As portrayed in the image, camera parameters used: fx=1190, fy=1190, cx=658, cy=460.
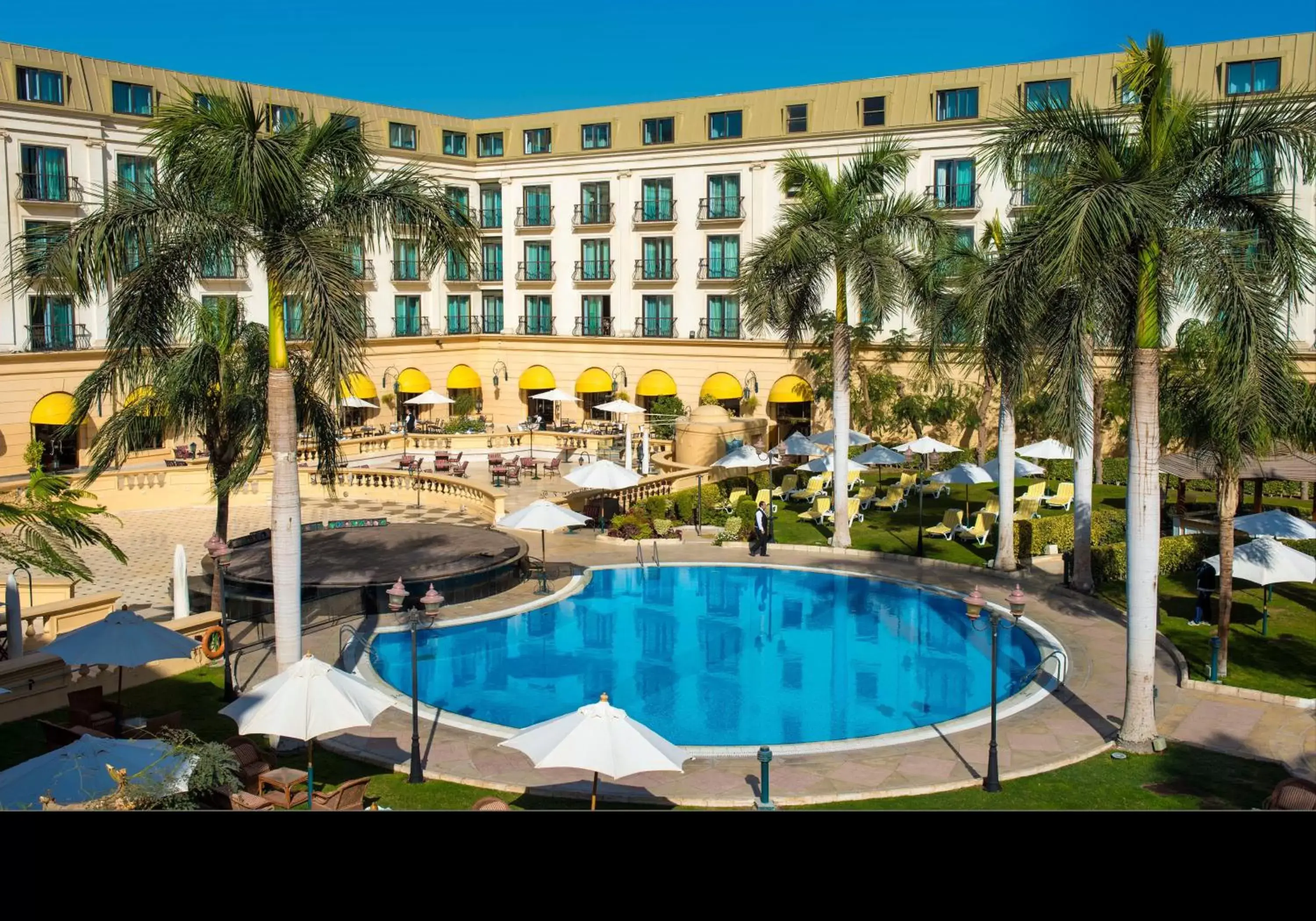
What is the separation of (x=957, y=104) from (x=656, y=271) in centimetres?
1608

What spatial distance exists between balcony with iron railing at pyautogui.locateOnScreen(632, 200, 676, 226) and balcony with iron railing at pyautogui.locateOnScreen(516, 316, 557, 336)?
719 centimetres

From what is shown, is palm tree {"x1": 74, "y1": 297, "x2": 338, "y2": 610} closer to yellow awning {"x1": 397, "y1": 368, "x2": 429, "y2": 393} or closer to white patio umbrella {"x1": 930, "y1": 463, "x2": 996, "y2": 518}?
white patio umbrella {"x1": 930, "y1": 463, "x2": 996, "y2": 518}

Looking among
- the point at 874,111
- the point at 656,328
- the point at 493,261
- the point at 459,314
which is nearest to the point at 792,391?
the point at 656,328

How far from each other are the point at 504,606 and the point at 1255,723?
1606 cm

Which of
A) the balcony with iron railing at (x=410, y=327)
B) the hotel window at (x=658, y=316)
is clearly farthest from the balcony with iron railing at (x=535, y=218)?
the balcony with iron railing at (x=410, y=327)

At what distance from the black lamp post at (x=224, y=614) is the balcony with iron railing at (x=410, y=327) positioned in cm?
3704

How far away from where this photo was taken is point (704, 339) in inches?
2259

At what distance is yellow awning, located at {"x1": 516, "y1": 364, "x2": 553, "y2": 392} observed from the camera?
61.2 meters

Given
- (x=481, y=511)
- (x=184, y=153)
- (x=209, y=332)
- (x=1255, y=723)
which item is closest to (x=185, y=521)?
(x=481, y=511)

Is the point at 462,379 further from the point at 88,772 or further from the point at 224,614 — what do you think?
the point at 88,772

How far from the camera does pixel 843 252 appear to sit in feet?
104

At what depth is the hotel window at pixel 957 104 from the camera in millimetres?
50562

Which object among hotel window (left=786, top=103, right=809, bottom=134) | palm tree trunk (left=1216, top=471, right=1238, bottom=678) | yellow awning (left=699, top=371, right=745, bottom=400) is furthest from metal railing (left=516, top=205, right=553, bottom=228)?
palm tree trunk (left=1216, top=471, right=1238, bottom=678)
